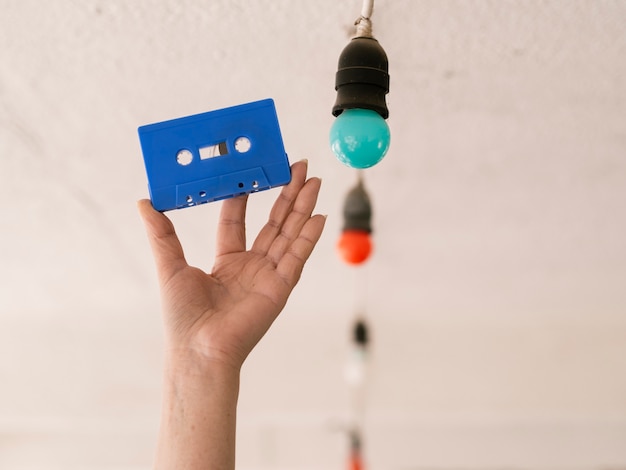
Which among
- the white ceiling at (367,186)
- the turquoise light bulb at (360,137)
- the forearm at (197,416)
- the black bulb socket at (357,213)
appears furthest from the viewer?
the black bulb socket at (357,213)

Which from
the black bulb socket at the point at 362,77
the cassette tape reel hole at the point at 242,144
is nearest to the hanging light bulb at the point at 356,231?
the cassette tape reel hole at the point at 242,144

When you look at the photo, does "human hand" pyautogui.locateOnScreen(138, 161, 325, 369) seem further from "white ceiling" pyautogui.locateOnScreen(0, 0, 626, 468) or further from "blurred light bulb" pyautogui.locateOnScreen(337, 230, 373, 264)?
"white ceiling" pyautogui.locateOnScreen(0, 0, 626, 468)

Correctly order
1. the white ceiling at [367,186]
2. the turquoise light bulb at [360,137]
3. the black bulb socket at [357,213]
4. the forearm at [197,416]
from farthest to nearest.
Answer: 1. the black bulb socket at [357,213]
2. the white ceiling at [367,186]
3. the forearm at [197,416]
4. the turquoise light bulb at [360,137]

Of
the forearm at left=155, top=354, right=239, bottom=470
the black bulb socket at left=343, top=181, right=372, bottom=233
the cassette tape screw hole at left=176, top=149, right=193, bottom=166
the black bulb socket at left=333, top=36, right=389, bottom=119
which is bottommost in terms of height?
the forearm at left=155, top=354, right=239, bottom=470

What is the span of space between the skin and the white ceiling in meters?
A: 0.28

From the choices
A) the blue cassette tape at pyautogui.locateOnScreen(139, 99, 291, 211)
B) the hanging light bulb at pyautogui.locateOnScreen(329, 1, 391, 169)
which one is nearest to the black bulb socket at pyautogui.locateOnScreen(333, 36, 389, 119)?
the hanging light bulb at pyautogui.locateOnScreen(329, 1, 391, 169)

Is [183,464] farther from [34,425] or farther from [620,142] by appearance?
[34,425]

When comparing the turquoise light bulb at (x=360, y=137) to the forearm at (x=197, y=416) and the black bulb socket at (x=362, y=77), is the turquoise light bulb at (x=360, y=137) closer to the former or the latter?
the black bulb socket at (x=362, y=77)

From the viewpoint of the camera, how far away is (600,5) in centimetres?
89

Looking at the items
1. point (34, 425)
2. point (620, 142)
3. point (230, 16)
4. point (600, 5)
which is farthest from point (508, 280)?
point (34, 425)

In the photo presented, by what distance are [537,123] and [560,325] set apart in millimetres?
1324

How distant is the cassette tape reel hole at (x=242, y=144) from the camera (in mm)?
859

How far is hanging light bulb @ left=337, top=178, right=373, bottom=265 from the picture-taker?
104 cm

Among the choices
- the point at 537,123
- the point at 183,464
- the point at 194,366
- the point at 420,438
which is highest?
the point at 537,123
